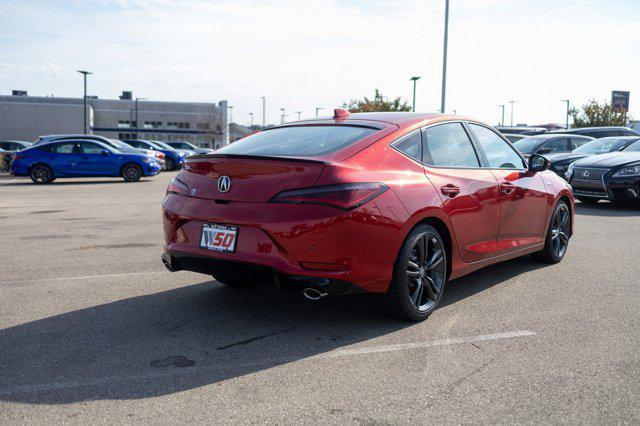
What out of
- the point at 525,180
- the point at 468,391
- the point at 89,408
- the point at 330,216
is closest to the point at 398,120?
the point at 330,216

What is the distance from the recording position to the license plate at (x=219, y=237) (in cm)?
427

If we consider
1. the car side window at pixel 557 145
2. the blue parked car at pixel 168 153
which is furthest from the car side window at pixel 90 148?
the car side window at pixel 557 145

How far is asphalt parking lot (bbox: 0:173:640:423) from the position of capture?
10.4 ft

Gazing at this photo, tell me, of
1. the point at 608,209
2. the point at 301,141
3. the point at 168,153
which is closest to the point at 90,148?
the point at 168,153

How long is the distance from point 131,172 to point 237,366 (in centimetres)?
1907

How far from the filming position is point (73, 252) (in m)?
7.49

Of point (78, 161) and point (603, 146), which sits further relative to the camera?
point (78, 161)

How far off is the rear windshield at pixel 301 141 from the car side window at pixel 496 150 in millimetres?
1484

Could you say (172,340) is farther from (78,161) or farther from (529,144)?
(78,161)

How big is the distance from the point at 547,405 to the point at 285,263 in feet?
5.74

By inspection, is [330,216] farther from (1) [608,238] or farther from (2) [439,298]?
(1) [608,238]

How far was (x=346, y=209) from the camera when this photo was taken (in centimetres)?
405

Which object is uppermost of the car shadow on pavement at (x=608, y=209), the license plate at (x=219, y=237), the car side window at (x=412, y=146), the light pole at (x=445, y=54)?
the light pole at (x=445, y=54)

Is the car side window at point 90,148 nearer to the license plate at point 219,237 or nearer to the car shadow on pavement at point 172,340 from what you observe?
the car shadow on pavement at point 172,340
